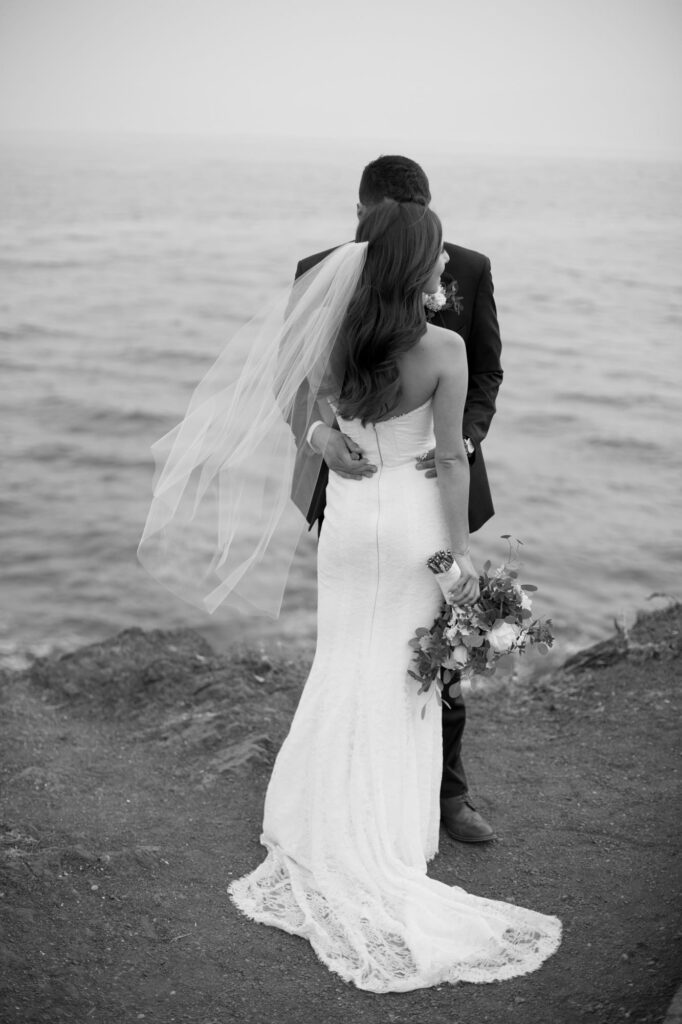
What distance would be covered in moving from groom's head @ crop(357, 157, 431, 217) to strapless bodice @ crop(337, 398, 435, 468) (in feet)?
2.46

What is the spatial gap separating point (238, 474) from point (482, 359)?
1.09m

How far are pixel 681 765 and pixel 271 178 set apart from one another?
49.6 meters

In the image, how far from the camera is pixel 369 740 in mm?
3641

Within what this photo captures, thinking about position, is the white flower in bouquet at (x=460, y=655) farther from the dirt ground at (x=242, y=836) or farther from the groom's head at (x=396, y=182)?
the groom's head at (x=396, y=182)

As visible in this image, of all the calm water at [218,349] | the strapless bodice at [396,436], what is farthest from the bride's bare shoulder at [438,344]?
the calm water at [218,349]

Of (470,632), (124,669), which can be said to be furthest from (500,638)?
(124,669)

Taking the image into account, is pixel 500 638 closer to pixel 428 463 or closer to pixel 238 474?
pixel 428 463

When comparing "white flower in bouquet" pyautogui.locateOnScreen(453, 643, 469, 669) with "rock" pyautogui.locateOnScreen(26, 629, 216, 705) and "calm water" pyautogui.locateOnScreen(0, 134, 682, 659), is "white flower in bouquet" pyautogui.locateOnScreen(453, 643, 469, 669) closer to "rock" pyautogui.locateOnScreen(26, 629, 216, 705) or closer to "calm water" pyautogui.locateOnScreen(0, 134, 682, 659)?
"rock" pyautogui.locateOnScreen(26, 629, 216, 705)

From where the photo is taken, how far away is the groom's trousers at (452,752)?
405 centimetres

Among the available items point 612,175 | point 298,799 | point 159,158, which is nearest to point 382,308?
point 298,799

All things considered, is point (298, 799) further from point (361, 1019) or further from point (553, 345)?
point (553, 345)

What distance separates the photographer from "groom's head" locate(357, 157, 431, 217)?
3561 mm

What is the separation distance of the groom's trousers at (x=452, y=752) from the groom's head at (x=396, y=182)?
1.98 m

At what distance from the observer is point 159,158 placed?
66.2m
